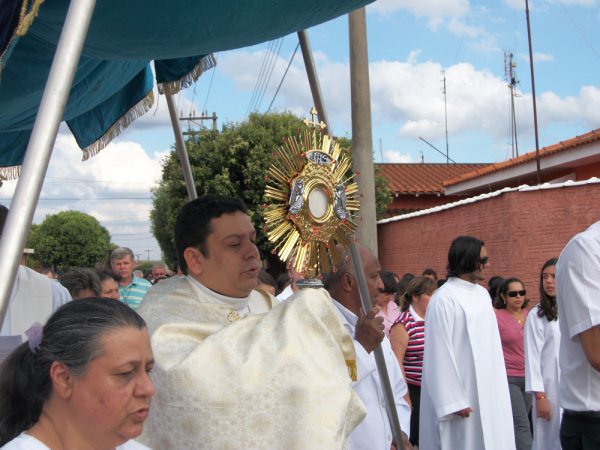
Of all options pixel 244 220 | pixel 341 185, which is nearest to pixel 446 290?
pixel 341 185

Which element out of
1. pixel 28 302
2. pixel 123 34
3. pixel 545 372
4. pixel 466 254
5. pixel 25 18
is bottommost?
pixel 545 372

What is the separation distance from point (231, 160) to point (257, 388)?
18492 mm

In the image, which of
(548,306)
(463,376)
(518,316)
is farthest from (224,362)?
(518,316)

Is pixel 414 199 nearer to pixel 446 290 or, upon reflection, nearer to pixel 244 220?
pixel 446 290

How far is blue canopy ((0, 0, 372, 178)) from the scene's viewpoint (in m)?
2.64

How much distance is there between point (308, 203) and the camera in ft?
10.00

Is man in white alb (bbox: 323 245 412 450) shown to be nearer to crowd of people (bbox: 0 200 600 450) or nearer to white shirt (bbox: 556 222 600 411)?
crowd of people (bbox: 0 200 600 450)

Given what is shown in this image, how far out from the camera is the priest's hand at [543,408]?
21.0 feet

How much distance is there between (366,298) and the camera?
12.0ft

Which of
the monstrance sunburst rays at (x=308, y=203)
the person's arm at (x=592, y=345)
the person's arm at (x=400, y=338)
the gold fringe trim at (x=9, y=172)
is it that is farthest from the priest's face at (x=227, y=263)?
the person's arm at (x=400, y=338)

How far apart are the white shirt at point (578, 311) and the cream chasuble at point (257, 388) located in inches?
50.6

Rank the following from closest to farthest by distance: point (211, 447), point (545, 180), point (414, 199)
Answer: point (211, 447)
point (545, 180)
point (414, 199)

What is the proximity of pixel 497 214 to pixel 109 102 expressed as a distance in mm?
10749

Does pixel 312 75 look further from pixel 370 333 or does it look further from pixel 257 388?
pixel 257 388
